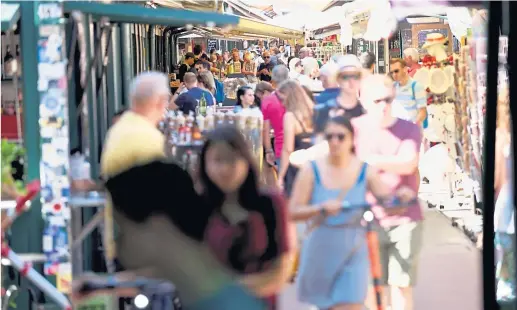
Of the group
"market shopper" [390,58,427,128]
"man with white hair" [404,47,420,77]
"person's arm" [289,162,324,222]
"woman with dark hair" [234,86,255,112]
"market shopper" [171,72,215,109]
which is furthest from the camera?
"market shopper" [171,72,215,109]

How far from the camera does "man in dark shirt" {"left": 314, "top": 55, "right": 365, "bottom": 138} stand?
3.87 metres

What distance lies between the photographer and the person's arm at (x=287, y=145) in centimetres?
394

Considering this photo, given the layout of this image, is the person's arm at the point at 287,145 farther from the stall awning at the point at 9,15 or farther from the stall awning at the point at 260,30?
the stall awning at the point at 9,15

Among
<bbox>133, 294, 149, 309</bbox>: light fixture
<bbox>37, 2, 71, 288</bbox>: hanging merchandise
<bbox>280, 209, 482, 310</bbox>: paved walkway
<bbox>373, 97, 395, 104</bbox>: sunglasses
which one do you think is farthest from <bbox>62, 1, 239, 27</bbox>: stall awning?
<bbox>280, 209, 482, 310</bbox>: paved walkway

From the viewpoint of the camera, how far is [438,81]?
471cm

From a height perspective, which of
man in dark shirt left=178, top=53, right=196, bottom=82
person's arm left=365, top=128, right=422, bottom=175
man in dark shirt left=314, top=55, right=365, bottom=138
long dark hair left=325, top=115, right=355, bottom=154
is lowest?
person's arm left=365, top=128, right=422, bottom=175

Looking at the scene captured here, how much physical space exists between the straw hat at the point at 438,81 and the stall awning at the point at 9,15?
1.87 m

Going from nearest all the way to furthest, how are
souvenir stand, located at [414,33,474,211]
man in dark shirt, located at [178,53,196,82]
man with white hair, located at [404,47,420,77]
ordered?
man with white hair, located at [404,47,420,77]
souvenir stand, located at [414,33,474,211]
man in dark shirt, located at [178,53,196,82]

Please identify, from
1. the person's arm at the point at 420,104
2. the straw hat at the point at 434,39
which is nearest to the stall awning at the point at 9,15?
the person's arm at the point at 420,104

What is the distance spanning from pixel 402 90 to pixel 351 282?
0.82m

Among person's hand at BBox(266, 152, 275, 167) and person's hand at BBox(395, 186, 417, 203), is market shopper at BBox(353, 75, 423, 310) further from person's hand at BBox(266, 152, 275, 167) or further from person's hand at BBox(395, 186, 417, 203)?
person's hand at BBox(266, 152, 275, 167)

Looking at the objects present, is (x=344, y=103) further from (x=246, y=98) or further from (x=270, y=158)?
(x=246, y=98)

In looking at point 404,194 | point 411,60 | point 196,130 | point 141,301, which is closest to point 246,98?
point 196,130

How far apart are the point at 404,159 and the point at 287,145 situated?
473mm
